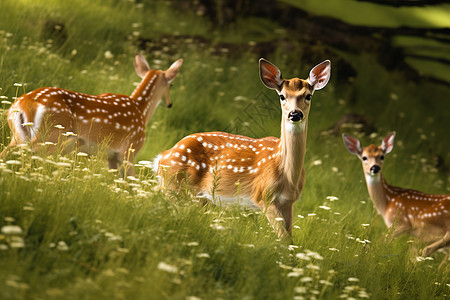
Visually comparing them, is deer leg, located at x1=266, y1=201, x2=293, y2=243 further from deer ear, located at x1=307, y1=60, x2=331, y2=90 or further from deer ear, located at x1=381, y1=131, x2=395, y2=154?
deer ear, located at x1=381, y1=131, x2=395, y2=154

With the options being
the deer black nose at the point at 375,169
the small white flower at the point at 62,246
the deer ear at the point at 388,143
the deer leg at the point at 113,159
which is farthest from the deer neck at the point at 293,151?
the deer ear at the point at 388,143

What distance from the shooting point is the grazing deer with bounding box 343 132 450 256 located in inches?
287

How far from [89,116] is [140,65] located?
62.0 inches

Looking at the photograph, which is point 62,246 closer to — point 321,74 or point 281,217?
point 281,217

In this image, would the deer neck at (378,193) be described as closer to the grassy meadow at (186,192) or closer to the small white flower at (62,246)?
the grassy meadow at (186,192)

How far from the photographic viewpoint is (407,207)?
297 inches

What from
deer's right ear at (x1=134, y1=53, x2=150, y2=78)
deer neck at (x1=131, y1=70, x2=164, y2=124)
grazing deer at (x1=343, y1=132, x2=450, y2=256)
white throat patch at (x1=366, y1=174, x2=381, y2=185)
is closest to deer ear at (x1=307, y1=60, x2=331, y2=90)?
deer neck at (x1=131, y1=70, x2=164, y2=124)

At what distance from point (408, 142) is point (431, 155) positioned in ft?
1.50

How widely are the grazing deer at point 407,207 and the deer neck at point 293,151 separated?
2.34 m

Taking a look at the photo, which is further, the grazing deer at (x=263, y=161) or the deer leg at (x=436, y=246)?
the deer leg at (x=436, y=246)

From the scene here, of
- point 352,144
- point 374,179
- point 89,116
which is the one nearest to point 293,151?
point 89,116

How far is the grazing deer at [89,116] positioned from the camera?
17.6 feet

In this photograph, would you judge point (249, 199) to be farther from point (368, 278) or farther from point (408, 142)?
point (408, 142)

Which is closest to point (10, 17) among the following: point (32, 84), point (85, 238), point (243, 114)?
point (32, 84)
